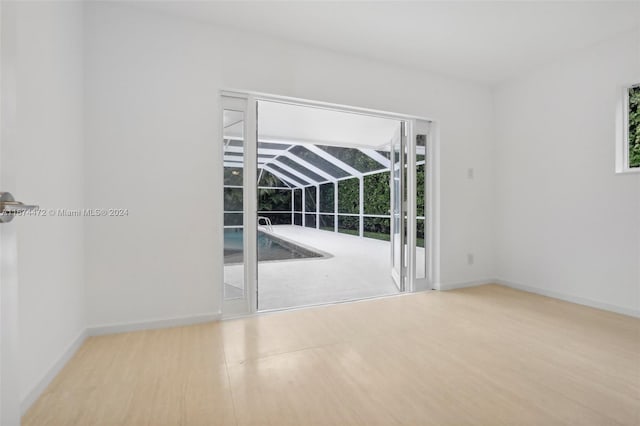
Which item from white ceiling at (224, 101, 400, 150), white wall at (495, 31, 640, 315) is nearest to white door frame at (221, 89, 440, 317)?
white ceiling at (224, 101, 400, 150)

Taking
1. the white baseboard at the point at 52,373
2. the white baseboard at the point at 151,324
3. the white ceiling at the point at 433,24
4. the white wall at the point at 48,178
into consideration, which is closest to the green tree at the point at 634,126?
the white ceiling at the point at 433,24

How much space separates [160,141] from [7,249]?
1780 mm

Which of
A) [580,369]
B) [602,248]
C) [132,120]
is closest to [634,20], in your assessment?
[602,248]

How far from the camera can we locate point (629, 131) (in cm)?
287

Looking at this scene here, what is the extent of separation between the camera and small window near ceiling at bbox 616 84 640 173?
2838mm

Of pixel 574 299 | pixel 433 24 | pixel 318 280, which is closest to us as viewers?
pixel 433 24

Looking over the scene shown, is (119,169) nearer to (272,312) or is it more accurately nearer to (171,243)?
(171,243)

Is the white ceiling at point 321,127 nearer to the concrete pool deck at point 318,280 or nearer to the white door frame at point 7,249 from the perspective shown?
the concrete pool deck at point 318,280

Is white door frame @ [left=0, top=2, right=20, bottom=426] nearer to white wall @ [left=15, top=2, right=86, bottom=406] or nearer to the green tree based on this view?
white wall @ [left=15, top=2, right=86, bottom=406]

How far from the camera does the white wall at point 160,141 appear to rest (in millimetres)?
2344

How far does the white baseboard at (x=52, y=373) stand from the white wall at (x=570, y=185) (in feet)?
14.3

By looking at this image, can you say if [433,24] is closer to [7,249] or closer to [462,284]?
[462,284]

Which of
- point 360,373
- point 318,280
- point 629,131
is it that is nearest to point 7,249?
point 360,373

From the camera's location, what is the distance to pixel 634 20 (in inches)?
103
